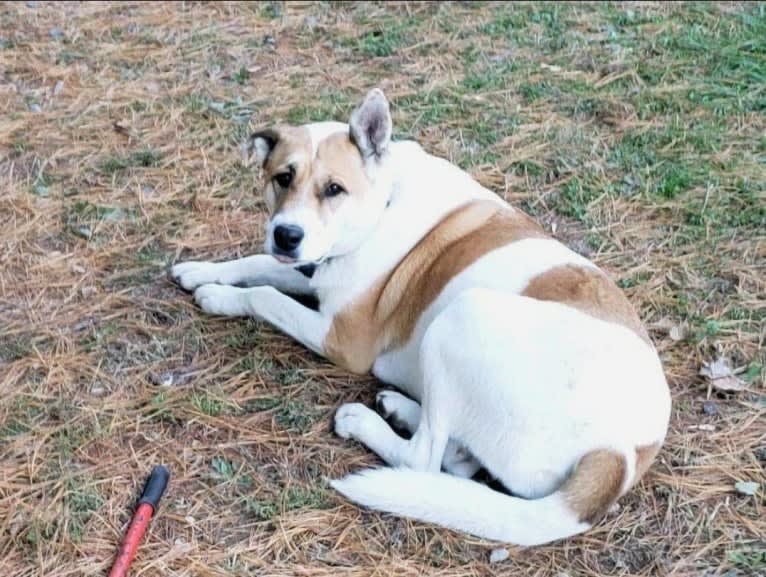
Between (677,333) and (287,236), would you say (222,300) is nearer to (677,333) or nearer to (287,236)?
(287,236)

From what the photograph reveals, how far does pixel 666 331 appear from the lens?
4.61 m

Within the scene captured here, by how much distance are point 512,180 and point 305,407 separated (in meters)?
2.25

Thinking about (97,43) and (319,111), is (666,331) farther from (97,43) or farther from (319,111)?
(97,43)

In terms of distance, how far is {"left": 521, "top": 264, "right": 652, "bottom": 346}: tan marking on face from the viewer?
3824mm

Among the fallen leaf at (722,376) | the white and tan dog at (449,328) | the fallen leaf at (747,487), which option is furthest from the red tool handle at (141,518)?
the fallen leaf at (722,376)

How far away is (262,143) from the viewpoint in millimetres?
4348

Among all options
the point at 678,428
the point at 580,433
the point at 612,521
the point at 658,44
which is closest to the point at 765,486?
the point at 678,428

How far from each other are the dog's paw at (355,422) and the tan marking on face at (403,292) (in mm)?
357

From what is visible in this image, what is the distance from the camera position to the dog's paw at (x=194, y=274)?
4765 mm

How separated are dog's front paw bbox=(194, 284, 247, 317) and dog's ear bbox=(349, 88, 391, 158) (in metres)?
0.95

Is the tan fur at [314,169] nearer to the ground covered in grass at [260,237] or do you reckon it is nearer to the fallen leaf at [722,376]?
the ground covered in grass at [260,237]

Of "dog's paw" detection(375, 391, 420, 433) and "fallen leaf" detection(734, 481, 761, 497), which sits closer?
"fallen leaf" detection(734, 481, 761, 497)

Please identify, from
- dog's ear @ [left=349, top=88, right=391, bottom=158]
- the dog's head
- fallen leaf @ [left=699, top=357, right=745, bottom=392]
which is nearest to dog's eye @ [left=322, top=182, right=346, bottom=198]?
the dog's head

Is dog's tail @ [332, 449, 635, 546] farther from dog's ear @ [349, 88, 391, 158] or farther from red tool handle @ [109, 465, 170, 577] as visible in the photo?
Result: dog's ear @ [349, 88, 391, 158]
